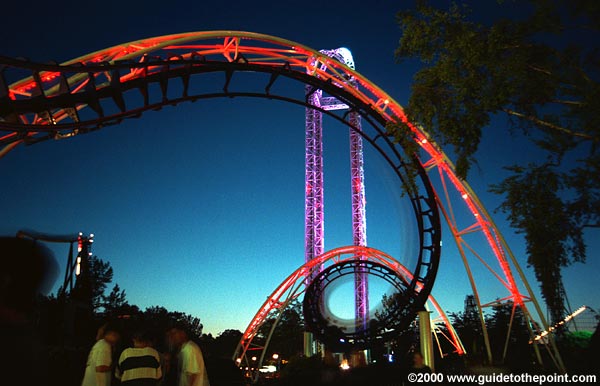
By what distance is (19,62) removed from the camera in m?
9.45

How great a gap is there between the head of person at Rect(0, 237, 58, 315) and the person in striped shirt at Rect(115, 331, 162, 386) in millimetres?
4542

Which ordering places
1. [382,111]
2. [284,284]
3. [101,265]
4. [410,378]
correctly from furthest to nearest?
[101,265], [284,284], [382,111], [410,378]

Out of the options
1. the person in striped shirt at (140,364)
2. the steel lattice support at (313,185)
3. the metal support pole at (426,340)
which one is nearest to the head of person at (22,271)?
the person in striped shirt at (140,364)

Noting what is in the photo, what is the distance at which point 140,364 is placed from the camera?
5965 mm

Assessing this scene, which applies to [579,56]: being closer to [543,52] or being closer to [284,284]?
[543,52]

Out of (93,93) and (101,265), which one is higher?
(101,265)

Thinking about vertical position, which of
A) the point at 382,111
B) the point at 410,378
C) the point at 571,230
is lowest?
the point at 410,378

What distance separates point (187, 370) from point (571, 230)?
746 cm

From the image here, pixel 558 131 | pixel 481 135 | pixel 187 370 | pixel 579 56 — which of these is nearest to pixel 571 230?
pixel 558 131

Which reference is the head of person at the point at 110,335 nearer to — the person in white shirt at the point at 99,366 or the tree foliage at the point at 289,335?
the person in white shirt at the point at 99,366

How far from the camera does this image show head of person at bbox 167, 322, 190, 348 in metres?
6.52

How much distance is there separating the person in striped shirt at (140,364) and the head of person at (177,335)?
0.44 metres

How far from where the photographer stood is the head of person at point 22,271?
70.8 inches

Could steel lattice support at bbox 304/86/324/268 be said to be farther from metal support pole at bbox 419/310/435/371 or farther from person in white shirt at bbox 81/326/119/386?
person in white shirt at bbox 81/326/119/386
